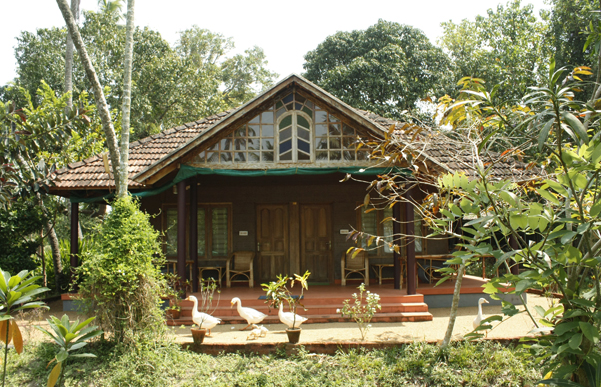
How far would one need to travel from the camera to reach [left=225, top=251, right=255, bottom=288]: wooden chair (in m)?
10.8

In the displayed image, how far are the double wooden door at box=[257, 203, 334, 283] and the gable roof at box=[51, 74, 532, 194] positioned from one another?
3080mm

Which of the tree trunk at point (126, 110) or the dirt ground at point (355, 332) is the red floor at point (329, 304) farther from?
the tree trunk at point (126, 110)

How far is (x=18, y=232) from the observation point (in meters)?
11.1

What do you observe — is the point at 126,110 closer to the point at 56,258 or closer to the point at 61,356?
the point at 61,356

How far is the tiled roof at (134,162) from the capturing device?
9711 mm

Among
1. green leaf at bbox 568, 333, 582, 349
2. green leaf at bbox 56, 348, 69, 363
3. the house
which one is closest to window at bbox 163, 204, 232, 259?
the house

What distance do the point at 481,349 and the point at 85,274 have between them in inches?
241

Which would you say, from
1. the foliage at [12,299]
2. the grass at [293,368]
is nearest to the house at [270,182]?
the grass at [293,368]

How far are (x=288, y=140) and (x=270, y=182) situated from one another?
262 centimetres

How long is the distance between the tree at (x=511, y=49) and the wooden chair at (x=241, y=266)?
11.7m

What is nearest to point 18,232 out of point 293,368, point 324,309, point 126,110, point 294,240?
point 126,110

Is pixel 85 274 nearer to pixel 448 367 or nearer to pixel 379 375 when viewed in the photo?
pixel 379 375

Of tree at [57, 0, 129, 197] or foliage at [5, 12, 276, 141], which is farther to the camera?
foliage at [5, 12, 276, 141]

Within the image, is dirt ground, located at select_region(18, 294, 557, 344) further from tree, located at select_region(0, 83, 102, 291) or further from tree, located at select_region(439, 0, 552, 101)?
tree, located at select_region(439, 0, 552, 101)
